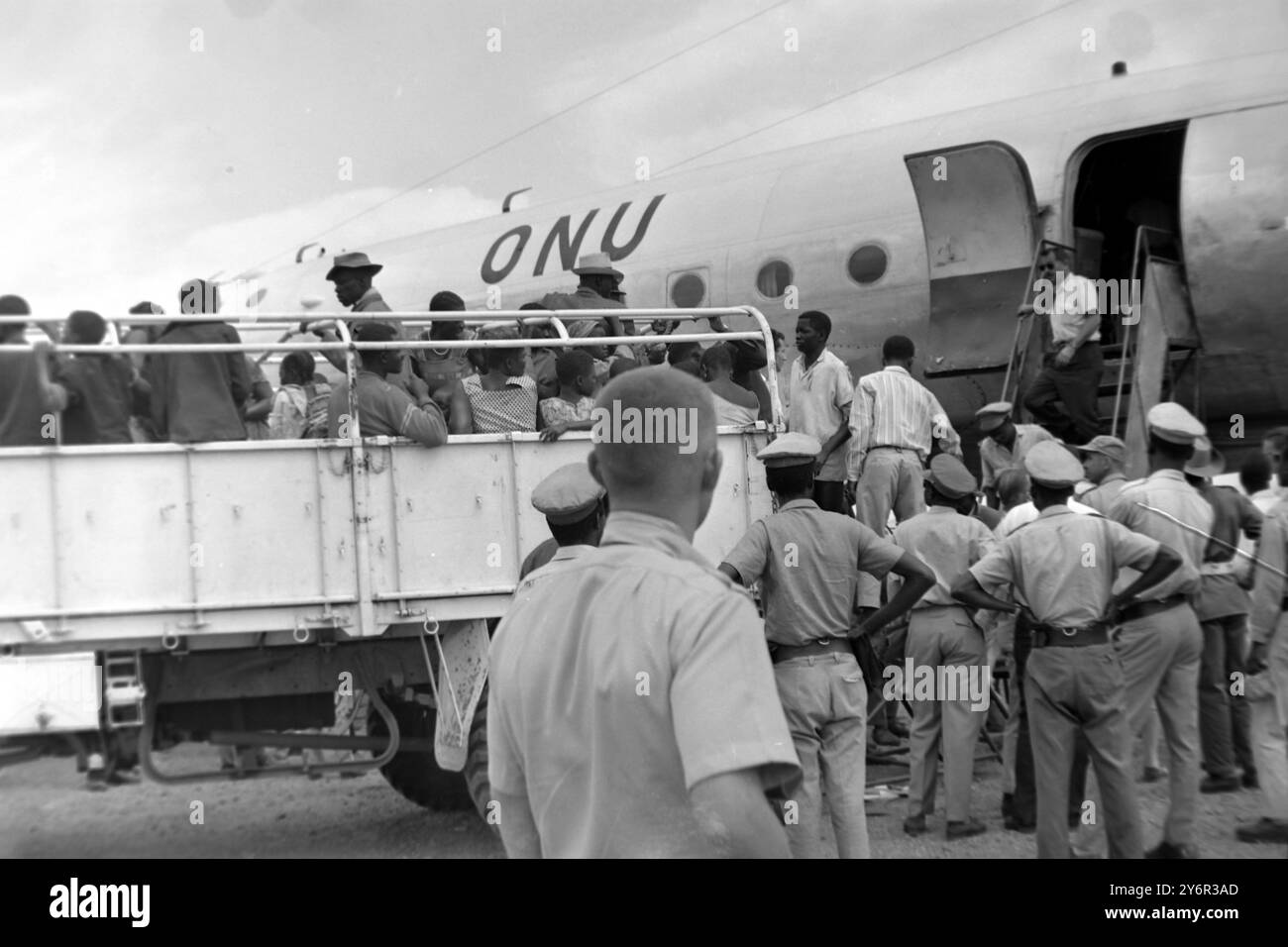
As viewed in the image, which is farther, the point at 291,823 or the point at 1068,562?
the point at 291,823

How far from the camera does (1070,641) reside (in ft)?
20.6

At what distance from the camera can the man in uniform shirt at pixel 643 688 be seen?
2.39 m

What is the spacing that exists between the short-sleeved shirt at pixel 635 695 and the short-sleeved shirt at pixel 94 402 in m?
4.54

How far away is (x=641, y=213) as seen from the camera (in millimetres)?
14812

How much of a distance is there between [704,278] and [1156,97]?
14.2ft

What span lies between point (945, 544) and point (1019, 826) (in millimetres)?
1551

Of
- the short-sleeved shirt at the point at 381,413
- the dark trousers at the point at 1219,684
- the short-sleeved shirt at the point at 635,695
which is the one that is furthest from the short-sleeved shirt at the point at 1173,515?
the short-sleeved shirt at the point at 635,695

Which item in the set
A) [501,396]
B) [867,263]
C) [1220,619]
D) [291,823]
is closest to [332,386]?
[501,396]

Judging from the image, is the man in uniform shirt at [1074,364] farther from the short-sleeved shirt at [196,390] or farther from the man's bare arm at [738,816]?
the man's bare arm at [738,816]

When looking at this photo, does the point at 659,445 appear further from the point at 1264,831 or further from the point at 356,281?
the point at 356,281

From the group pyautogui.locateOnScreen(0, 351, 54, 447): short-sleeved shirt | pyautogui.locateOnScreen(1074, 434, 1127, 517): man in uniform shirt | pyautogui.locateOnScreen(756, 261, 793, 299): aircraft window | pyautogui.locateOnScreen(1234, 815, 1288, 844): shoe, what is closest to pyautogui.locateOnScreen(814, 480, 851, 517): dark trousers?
pyautogui.locateOnScreen(1074, 434, 1127, 517): man in uniform shirt

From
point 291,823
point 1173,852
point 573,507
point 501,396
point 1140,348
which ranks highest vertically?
point 1140,348

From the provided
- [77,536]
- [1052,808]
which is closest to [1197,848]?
[1052,808]

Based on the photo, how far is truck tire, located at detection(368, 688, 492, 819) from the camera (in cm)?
682
